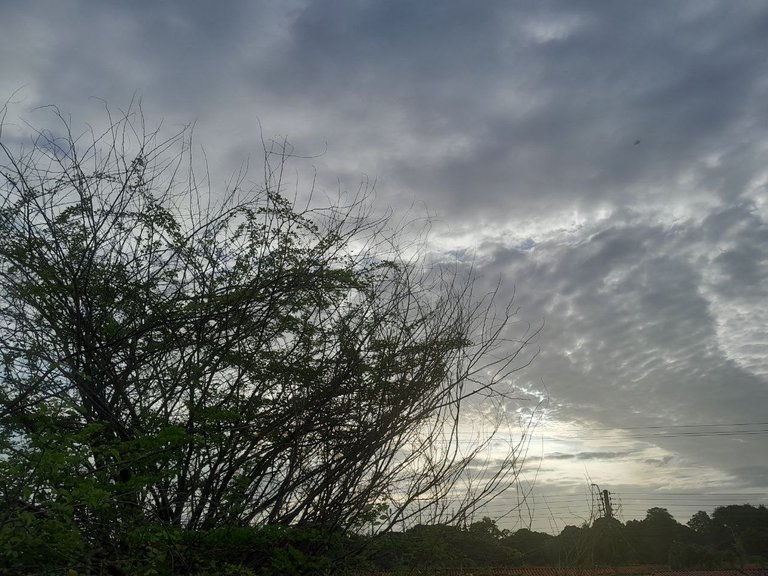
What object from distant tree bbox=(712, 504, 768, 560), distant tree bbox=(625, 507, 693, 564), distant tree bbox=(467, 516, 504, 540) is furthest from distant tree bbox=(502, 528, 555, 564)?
distant tree bbox=(712, 504, 768, 560)

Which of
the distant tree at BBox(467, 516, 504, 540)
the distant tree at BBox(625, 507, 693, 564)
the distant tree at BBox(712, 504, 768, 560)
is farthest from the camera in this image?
the distant tree at BBox(712, 504, 768, 560)

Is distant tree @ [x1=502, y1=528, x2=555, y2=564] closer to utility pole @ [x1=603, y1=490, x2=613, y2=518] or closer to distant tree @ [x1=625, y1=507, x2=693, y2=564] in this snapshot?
utility pole @ [x1=603, y1=490, x2=613, y2=518]

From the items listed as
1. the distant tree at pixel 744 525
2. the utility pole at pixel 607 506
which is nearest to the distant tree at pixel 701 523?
the distant tree at pixel 744 525

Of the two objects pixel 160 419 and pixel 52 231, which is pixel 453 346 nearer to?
pixel 160 419

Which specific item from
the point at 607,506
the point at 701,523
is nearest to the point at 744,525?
the point at 701,523

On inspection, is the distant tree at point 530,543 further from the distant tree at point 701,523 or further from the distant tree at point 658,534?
the distant tree at point 701,523

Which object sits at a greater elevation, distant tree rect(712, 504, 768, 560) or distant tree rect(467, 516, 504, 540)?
distant tree rect(712, 504, 768, 560)

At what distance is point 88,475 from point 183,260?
3.54 m

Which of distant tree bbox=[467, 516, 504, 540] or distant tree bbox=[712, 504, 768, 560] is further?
distant tree bbox=[712, 504, 768, 560]

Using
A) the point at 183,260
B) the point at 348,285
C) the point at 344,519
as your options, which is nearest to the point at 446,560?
the point at 344,519

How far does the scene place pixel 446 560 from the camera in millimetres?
8180

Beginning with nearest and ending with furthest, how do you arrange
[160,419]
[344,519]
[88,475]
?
[88,475] < [160,419] < [344,519]

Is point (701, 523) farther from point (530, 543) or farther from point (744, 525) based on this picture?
point (530, 543)

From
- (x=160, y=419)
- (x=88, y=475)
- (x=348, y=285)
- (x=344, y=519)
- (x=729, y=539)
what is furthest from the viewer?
(x=729, y=539)
